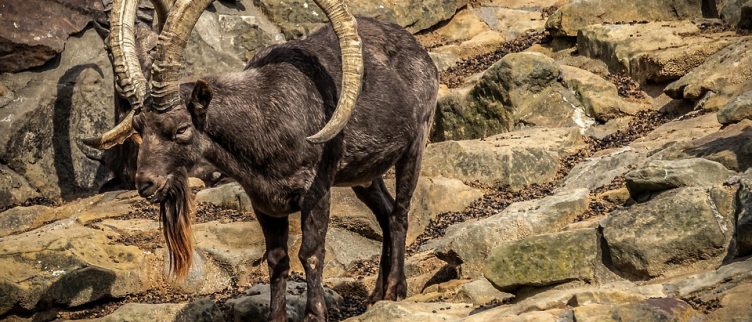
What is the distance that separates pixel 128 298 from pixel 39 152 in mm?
5912

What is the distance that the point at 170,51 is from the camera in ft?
38.8

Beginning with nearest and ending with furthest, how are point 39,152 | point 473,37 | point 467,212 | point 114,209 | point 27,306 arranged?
point 27,306, point 467,212, point 114,209, point 39,152, point 473,37

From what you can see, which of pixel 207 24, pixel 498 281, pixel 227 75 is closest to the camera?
pixel 498 281

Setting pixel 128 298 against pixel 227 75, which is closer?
pixel 227 75

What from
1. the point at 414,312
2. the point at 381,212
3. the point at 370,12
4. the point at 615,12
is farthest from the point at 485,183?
the point at 370,12

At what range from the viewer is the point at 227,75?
12.8 meters

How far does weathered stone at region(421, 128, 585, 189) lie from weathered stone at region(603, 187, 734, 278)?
5.92 meters

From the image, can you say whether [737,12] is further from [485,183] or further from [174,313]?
[174,313]

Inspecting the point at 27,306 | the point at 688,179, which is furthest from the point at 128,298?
the point at 688,179

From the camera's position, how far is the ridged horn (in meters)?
11.8

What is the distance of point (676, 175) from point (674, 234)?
0.99 metres

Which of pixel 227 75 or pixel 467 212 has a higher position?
→ pixel 227 75

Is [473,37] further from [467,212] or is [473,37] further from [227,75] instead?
[227,75]

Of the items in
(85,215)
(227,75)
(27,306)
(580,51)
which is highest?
(580,51)
